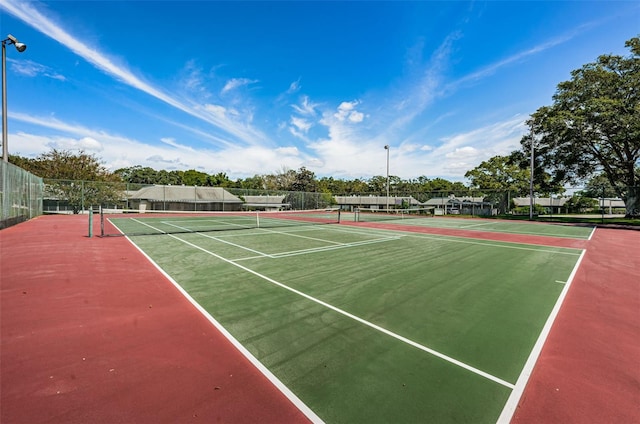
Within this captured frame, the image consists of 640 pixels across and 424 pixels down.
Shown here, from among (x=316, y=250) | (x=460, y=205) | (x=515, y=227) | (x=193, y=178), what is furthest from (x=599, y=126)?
(x=193, y=178)

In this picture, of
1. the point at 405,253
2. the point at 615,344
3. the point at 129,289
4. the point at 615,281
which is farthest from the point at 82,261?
the point at 615,281

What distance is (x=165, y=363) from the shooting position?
3344 mm

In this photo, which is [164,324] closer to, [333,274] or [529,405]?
[333,274]

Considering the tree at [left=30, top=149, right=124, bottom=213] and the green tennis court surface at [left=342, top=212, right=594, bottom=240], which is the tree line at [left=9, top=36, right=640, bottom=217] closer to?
the tree at [left=30, top=149, right=124, bottom=213]

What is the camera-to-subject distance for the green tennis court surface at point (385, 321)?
2799mm

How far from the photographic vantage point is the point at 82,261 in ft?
27.4

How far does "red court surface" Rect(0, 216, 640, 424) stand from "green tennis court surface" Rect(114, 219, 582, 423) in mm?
305

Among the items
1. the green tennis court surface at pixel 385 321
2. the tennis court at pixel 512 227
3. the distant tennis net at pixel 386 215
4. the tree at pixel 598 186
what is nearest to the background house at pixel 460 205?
the distant tennis net at pixel 386 215

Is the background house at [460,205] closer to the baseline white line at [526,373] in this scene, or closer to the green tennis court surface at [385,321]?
the green tennis court surface at [385,321]

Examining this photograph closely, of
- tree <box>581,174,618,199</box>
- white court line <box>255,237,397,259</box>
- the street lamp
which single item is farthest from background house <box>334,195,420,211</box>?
the street lamp

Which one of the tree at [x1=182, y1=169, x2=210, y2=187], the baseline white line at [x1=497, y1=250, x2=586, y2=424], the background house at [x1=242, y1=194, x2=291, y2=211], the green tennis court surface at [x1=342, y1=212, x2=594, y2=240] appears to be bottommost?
the baseline white line at [x1=497, y1=250, x2=586, y2=424]

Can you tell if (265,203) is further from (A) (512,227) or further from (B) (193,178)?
(B) (193,178)

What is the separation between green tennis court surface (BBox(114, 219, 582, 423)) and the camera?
2.80 metres

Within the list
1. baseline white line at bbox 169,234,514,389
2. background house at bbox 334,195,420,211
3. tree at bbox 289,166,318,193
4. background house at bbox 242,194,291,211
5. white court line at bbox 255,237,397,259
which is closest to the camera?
baseline white line at bbox 169,234,514,389
